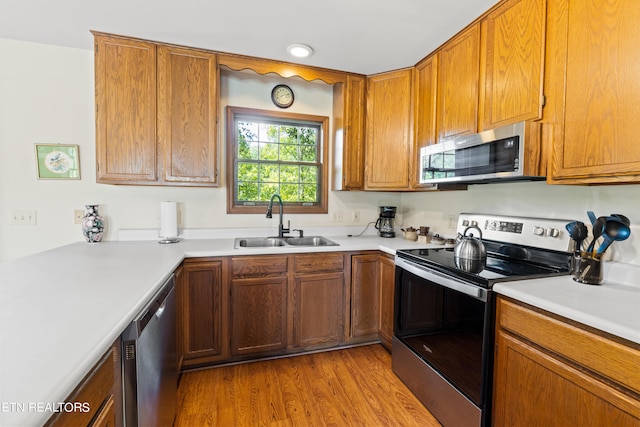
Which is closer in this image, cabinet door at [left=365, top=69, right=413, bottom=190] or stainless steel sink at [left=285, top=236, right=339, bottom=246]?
cabinet door at [left=365, top=69, right=413, bottom=190]

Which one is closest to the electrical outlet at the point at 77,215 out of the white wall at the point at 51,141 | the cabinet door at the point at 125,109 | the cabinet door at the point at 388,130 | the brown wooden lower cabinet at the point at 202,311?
the white wall at the point at 51,141

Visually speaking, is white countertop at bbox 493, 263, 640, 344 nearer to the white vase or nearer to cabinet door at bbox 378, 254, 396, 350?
cabinet door at bbox 378, 254, 396, 350

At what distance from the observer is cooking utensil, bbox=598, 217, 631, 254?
4.09 feet

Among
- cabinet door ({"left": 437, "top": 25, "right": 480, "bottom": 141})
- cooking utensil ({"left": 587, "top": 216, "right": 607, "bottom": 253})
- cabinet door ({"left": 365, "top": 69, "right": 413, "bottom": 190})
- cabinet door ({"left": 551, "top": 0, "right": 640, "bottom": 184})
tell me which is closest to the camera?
cabinet door ({"left": 551, "top": 0, "right": 640, "bottom": 184})

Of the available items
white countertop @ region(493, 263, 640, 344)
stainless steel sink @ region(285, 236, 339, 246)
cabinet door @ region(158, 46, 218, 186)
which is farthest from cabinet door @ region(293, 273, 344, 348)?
white countertop @ region(493, 263, 640, 344)

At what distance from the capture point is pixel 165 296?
1408mm

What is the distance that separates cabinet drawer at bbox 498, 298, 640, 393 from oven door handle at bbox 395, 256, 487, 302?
0.10 m

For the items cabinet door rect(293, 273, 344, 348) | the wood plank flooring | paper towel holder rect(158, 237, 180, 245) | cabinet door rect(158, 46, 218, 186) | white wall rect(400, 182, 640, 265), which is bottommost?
the wood plank flooring

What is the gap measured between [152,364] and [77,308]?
0.39 m

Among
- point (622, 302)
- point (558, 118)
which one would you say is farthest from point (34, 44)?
point (622, 302)

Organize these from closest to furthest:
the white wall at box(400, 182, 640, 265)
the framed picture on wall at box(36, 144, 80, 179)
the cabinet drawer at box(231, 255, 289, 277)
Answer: the white wall at box(400, 182, 640, 265) < the cabinet drawer at box(231, 255, 289, 277) < the framed picture on wall at box(36, 144, 80, 179)

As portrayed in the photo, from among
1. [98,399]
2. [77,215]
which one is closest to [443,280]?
[98,399]

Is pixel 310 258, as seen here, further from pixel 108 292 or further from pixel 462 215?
pixel 108 292

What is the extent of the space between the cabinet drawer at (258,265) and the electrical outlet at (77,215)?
132 centimetres
